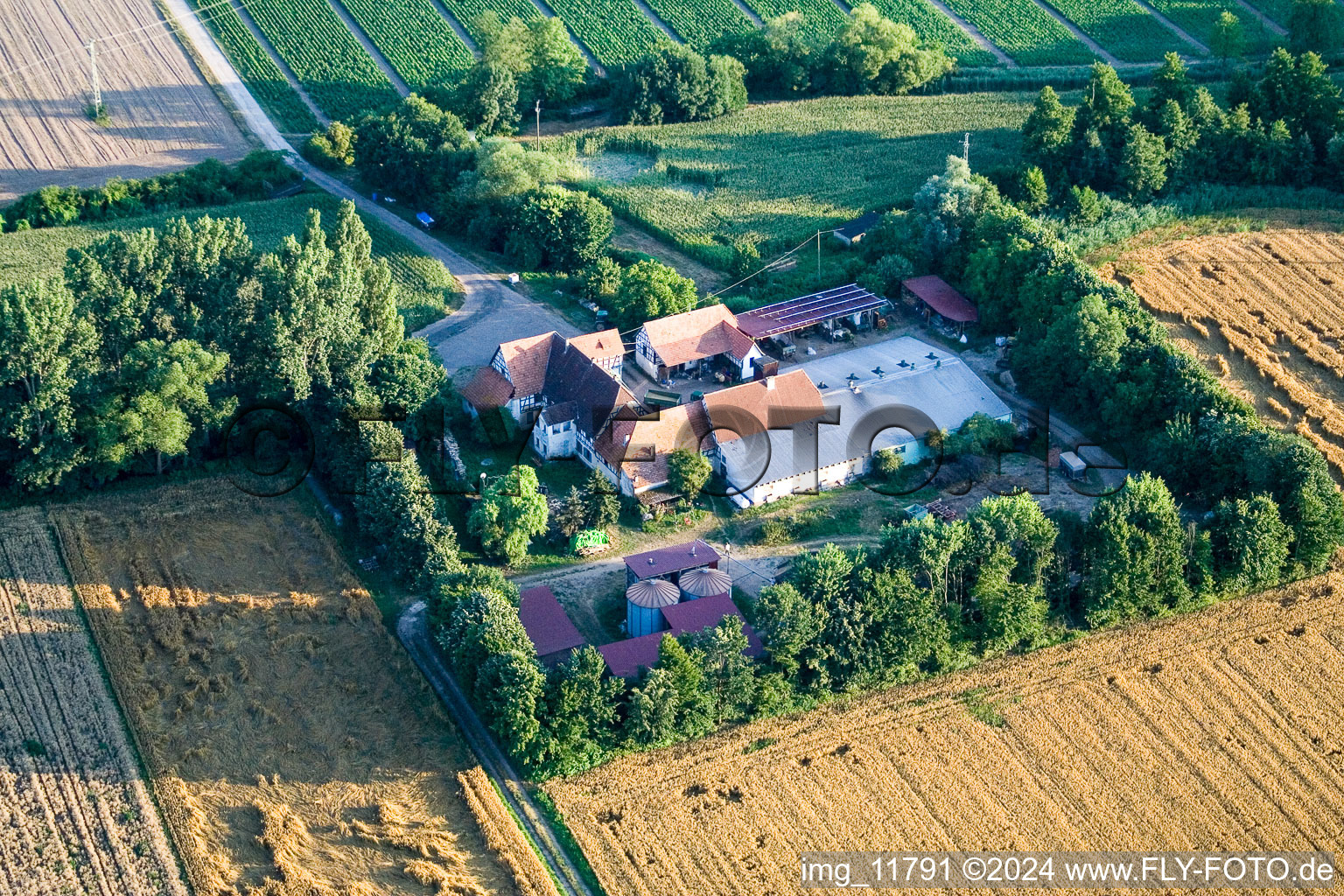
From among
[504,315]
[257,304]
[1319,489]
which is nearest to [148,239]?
[257,304]

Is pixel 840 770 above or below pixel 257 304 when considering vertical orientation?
below

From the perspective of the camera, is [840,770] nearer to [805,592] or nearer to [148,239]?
[805,592]

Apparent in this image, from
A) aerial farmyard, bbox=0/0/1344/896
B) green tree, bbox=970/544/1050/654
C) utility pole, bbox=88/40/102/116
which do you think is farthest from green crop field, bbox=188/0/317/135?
A: green tree, bbox=970/544/1050/654

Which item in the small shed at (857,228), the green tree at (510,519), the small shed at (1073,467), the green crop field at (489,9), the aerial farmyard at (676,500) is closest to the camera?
the aerial farmyard at (676,500)

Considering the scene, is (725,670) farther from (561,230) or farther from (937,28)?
(937,28)

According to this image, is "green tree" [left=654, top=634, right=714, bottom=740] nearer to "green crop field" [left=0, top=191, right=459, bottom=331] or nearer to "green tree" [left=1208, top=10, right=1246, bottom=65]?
"green crop field" [left=0, top=191, right=459, bottom=331]

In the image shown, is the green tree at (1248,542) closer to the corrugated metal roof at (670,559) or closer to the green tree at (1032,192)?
the corrugated metal roof at (670,559)

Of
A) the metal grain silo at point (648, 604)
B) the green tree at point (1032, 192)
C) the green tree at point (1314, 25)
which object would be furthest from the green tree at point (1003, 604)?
the green tree at point (1314, 25)
